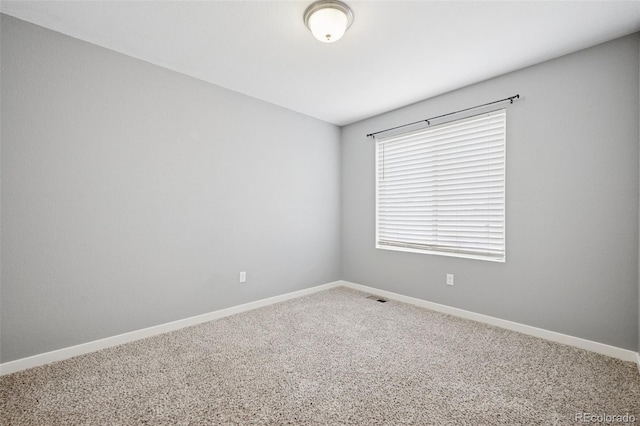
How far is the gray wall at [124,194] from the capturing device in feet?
6.90

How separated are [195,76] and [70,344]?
2.58m

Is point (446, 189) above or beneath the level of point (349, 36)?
beneath

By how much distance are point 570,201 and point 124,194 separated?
3823 mm

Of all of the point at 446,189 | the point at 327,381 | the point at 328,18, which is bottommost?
the point at 327,381

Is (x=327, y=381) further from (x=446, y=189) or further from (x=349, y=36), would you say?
(x=349, y=36)

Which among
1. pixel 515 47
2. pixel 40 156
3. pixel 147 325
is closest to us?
pixel 40 156

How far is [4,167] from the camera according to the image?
79.9 inches

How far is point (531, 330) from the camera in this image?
2.70 meters

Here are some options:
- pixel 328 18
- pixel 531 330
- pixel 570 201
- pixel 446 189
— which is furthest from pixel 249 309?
pixel 570 201

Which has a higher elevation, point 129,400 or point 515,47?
point 515,47

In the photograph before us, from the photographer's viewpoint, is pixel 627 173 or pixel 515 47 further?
pixel 515 47

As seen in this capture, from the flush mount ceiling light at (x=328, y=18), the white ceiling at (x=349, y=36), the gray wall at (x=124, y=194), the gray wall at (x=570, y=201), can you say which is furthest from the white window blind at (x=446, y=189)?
the flush mount ceiling light at (x=328, y=18)

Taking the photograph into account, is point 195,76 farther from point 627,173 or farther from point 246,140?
point 627,173

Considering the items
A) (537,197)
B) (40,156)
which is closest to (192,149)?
(40,156)
